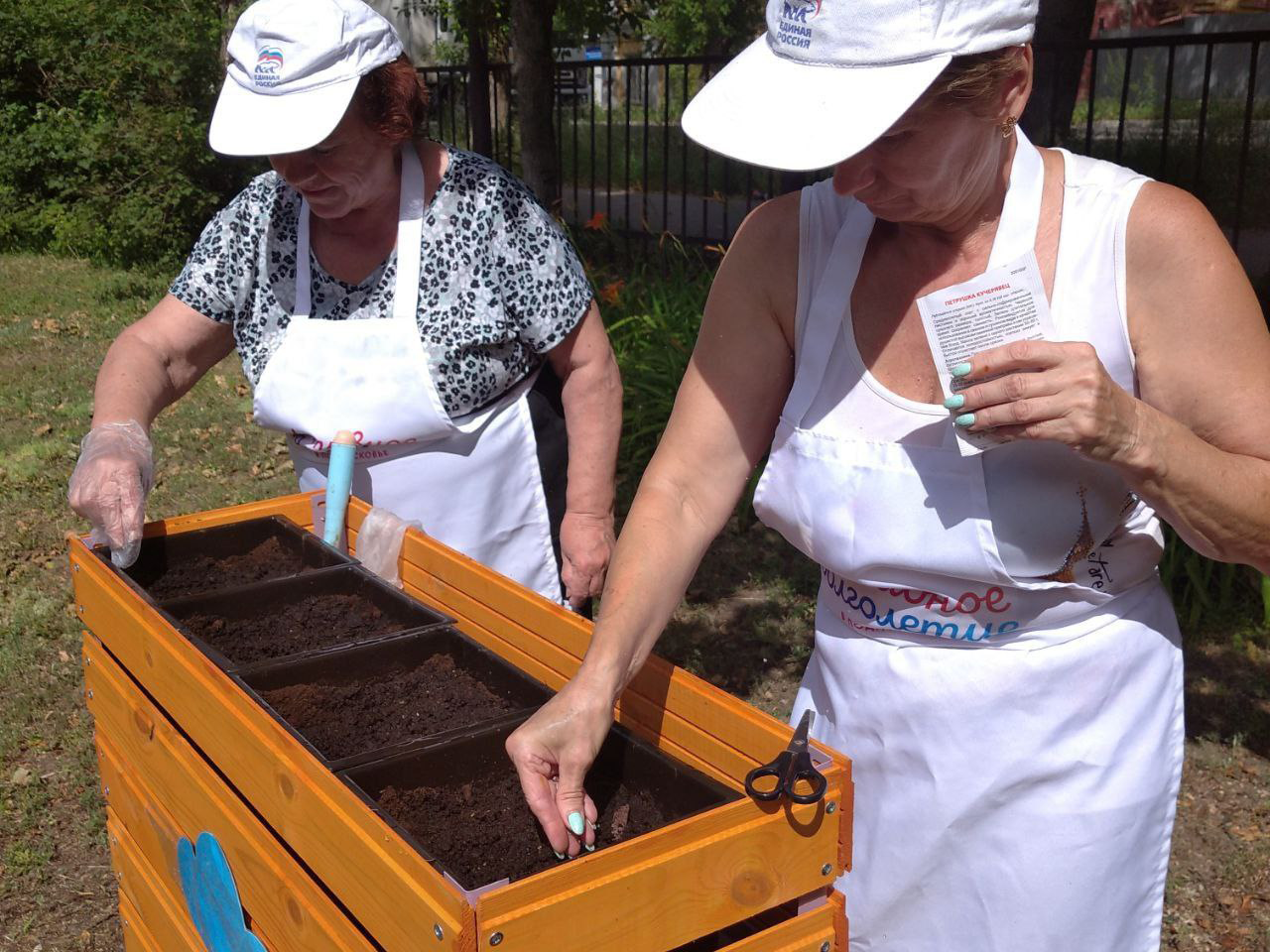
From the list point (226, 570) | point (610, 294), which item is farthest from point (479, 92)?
point (226, 570)

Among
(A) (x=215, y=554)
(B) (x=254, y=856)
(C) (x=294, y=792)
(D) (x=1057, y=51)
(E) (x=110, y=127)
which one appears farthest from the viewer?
(E) (x=110, y=127)

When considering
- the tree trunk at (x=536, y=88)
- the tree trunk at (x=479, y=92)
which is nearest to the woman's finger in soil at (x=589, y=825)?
the tree trunk at (x=536, y=88)

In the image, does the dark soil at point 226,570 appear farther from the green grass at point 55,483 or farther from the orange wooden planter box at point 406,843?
the green grass at point 55,483

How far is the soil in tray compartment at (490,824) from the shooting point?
1627 mm

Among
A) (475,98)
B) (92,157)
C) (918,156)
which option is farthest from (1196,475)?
(92,157)

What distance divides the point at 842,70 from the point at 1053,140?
5.07 meters

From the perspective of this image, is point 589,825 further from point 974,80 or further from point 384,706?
point 974,80

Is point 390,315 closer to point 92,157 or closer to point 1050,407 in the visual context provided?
point 1050,407

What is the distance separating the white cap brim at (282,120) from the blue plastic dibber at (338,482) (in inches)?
22.0

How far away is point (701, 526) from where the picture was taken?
1.83 m

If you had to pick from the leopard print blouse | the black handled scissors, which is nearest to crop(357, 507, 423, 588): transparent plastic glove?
the leopard print blouse

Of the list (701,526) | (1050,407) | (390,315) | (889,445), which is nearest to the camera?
(1050,407)

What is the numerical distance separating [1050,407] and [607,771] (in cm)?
77

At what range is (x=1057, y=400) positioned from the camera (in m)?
1.38
